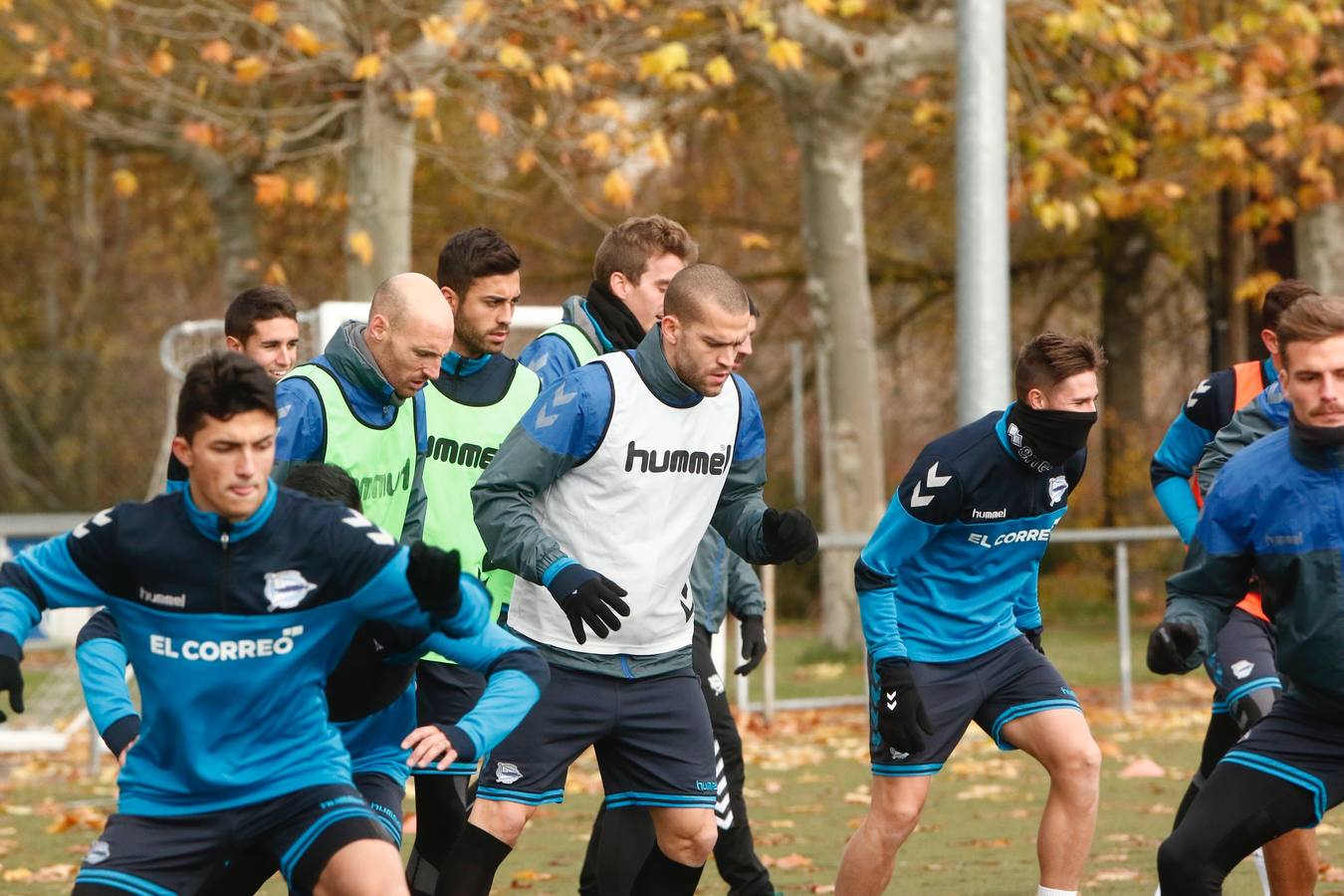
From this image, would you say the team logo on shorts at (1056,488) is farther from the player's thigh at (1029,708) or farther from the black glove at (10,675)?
the black glove at (10,675)

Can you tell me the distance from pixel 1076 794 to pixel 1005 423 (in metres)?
1.14

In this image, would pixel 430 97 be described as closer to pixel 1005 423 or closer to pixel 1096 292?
pixel 1005 423

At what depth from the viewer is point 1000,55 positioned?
458 inches

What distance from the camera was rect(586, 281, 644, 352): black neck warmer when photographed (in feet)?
21.3

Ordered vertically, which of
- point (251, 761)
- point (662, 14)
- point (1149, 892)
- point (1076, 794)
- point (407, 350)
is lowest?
point (1149, 892)

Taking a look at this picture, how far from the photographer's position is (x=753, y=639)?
7297 mm

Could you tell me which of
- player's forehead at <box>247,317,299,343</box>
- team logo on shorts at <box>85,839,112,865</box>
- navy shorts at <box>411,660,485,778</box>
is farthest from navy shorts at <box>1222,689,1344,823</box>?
player's forehead at <box>247,317,299,343</box>

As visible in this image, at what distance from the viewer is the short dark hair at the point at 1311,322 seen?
4887 mm

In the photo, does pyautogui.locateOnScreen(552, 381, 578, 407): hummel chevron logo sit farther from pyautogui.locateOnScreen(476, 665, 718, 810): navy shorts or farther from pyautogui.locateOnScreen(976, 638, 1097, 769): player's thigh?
pyautogui.locateOnScreen(976, 638, 1097, 769): player's thigh

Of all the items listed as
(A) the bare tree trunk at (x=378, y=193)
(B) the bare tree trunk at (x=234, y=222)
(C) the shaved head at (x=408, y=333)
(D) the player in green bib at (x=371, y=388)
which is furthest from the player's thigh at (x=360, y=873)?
(B) the bare tree trunk at (x=234, y=222)

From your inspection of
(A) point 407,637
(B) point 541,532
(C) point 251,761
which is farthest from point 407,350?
(C) point 251,761

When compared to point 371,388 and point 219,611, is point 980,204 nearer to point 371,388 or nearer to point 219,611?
point 371,388

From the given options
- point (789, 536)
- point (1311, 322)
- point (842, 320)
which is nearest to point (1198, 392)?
point (789, 536)

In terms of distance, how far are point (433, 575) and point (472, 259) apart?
6.90 ft
